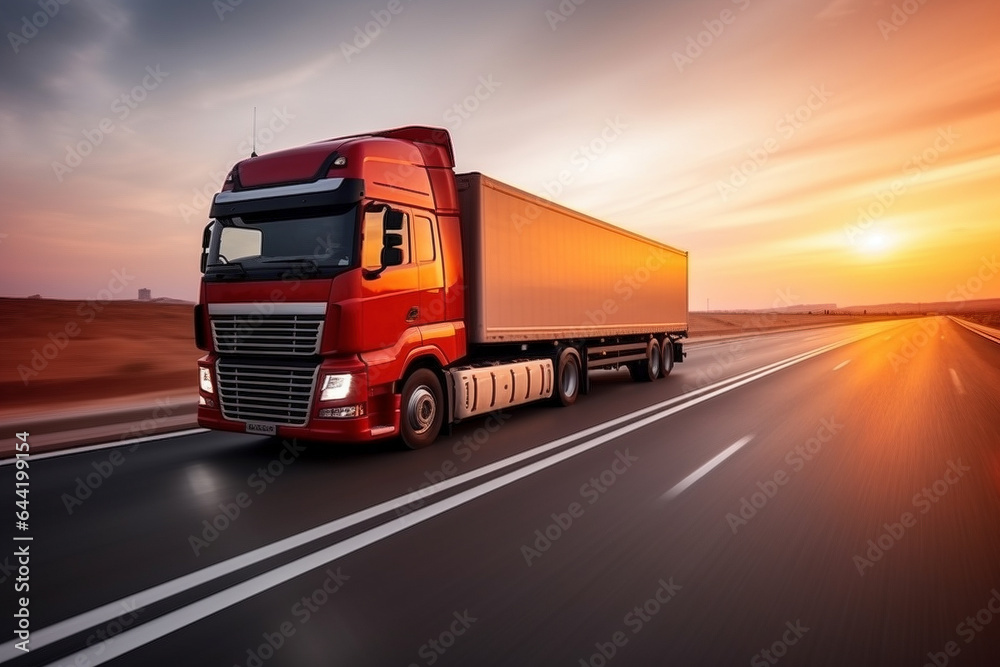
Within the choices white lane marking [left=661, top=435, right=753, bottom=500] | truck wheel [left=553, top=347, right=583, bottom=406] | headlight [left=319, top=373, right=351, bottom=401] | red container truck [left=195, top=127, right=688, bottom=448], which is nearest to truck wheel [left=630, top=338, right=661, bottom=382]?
truck wheel [left=553, top=347, right=583, bottom=406]

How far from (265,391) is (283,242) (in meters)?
1.71

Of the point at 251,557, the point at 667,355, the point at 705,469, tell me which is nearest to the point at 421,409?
the point at 705,469

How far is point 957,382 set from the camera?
15117 millimetres

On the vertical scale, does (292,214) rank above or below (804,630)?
above

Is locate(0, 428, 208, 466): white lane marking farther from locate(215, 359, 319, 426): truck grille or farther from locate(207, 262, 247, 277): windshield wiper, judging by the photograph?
locate(207, 262, 247, 277): windshield wiper

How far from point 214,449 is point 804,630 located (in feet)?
23.3

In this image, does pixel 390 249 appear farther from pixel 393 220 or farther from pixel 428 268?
pixel 428 268

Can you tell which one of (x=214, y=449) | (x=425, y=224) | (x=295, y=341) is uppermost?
(x=425, y=224)

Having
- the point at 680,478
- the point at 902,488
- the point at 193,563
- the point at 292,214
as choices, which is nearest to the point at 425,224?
the point at 292,214

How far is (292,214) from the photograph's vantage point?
7.64 m

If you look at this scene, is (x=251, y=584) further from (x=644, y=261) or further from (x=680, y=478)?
(x=644, y=261)

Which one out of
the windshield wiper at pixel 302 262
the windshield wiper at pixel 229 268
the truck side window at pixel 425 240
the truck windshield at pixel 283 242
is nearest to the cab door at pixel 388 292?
the truck side window at pixel 425 240

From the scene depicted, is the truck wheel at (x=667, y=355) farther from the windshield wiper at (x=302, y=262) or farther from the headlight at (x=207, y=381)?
the headlight at (x=207, y=381)

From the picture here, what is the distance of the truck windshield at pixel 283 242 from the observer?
732 centimetres
